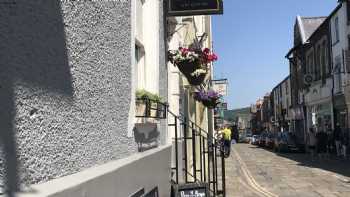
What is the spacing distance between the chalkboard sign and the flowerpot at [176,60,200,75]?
189cm

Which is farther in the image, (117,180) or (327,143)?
(327,143)

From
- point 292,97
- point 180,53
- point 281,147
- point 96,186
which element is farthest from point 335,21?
point 96,186

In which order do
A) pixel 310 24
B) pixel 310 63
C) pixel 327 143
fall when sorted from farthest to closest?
pixel 310 24
pixel 310 63
pixel 327 143

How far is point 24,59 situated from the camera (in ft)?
8.57

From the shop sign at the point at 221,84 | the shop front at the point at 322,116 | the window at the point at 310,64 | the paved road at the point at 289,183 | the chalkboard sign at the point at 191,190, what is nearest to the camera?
the chalkboard sign at the point at 191,190

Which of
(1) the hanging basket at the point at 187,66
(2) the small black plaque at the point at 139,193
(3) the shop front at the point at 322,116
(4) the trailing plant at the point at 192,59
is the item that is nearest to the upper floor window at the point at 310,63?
(3) the shop front at the point at 322,116

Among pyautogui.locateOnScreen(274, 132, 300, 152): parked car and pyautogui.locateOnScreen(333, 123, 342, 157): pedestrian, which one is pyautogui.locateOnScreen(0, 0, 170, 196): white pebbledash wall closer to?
pyautogui.locateOnScreen(333, 123, 342, 157): pedestrian

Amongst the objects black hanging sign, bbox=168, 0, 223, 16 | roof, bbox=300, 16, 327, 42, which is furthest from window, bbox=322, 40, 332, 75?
black hanging sign, bbox=168, 0, 223, 16

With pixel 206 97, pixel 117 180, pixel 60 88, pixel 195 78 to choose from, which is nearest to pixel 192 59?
pixel 195 78

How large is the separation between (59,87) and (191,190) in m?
4.87

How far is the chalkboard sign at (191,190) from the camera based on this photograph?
7512 millimetres

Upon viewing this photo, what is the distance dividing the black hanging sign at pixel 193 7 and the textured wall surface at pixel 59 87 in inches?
118

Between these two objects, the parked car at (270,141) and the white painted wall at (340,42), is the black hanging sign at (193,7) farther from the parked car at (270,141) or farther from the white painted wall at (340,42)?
the parked car at (270,141)

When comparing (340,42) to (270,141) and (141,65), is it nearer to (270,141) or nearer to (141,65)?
(270,141)
